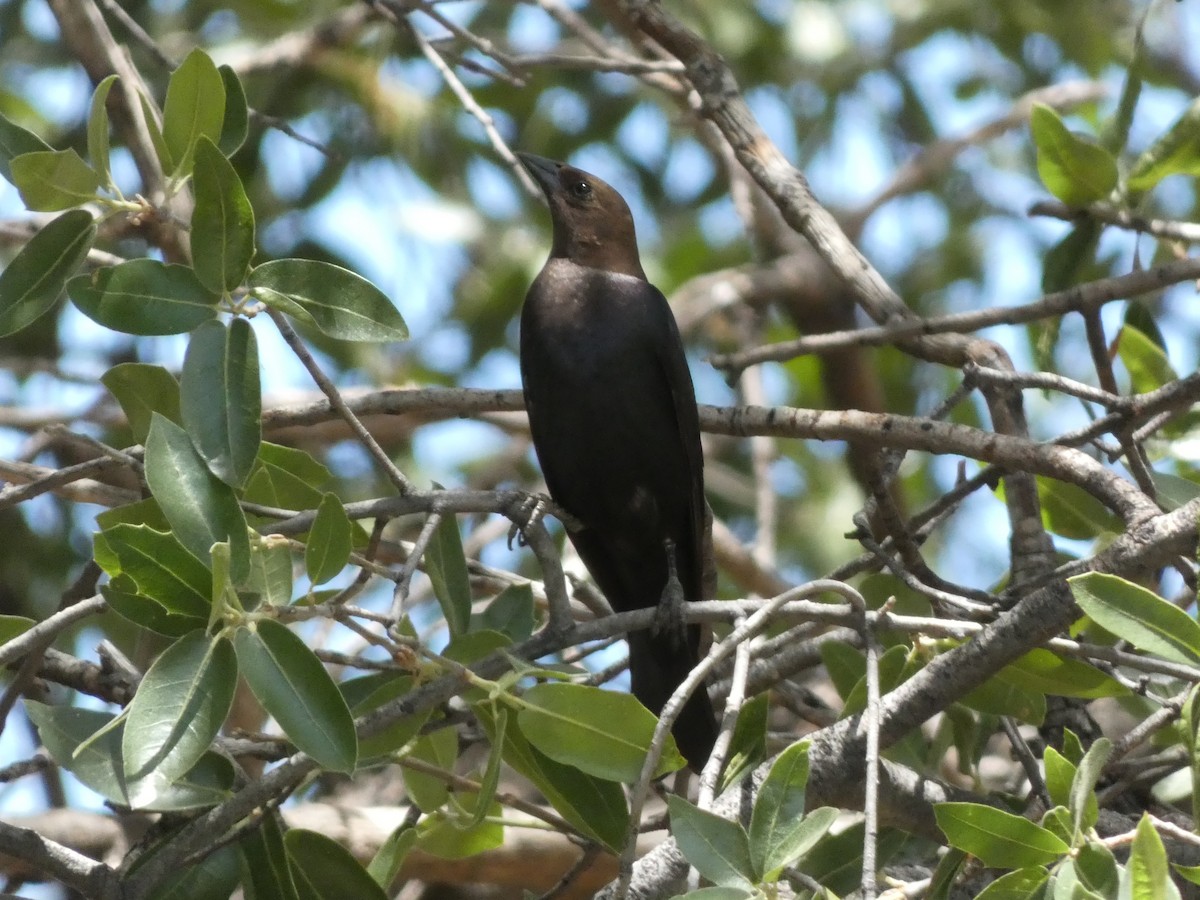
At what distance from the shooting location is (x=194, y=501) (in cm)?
196

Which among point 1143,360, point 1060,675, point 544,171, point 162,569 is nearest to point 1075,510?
point 1143,360

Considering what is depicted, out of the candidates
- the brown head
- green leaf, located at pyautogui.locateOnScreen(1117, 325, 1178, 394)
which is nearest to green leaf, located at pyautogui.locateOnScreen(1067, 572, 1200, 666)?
green leaf, located at pyautogui.locateOnScreen(1117, 325, 1178, 394)

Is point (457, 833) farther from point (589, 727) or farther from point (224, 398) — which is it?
→ point (224, 398)

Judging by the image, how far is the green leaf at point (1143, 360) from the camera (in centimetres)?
319

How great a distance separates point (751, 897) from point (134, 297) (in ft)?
4.17

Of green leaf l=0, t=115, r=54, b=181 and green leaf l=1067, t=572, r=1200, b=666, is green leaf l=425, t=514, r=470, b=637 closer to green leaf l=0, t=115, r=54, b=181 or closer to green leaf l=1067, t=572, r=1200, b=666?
green leaf l=0, t=115, r=54, b=181

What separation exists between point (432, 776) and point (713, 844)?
934 millimetres

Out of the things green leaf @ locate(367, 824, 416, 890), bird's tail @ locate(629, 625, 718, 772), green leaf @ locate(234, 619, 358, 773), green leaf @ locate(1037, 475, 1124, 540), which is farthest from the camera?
bird's tail @ locate(629, 625, 718, 772)

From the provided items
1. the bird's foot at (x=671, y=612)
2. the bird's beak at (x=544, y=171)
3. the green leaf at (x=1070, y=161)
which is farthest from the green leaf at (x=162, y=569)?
the bird's beak at (x=544, y=171)

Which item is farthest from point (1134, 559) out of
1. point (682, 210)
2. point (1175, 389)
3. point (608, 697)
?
point (682, 210)

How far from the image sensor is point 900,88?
701cm

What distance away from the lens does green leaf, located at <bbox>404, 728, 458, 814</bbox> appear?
100 inches

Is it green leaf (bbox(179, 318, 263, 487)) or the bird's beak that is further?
the bird's beak

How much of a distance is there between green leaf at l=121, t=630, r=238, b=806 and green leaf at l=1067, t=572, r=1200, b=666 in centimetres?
112
